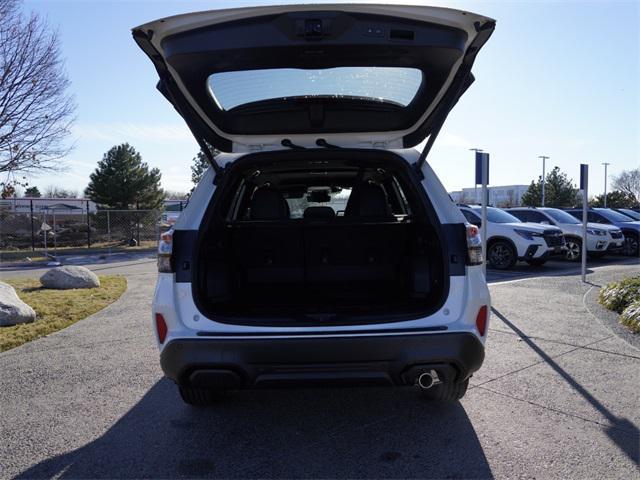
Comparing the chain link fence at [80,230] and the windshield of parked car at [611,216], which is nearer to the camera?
the windshield of parked car at [611,216]

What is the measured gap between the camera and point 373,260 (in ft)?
13.1

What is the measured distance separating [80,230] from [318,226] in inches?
950

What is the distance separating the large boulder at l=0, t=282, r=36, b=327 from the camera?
598 centimetres

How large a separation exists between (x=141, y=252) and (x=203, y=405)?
18.4 metres

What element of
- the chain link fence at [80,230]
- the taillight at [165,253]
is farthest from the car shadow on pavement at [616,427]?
the chain link fence at [80,230]

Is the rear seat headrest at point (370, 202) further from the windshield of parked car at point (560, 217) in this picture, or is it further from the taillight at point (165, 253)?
the windshield of parked car at point (560, 217)

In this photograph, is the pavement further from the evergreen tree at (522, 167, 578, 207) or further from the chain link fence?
the evergreen tree at (522, 167, 578, 207)

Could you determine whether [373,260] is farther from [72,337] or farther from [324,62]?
[72,337]

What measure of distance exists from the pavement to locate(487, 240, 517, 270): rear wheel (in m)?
7.06

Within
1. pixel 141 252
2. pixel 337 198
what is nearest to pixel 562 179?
pixel 141 252

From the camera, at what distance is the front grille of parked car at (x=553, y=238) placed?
11.8 metres

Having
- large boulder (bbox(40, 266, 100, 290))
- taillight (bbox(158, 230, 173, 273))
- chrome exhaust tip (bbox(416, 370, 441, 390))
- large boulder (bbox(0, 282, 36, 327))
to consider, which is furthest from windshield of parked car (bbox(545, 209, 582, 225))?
taillight (bbox(158, 230, 173, 273))

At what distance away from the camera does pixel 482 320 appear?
282cm

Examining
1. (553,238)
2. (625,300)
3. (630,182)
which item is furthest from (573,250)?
(630,182)
